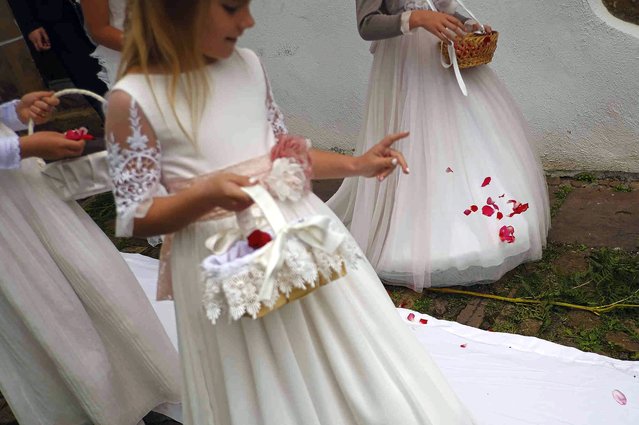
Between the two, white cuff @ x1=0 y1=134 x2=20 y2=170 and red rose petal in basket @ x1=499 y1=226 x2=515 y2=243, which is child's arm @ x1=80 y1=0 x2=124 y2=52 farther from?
red rose petal in basket @ x1=499 y1=226 x2=515 y2=243

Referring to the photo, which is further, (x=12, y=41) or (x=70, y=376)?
(x=12, y=41)

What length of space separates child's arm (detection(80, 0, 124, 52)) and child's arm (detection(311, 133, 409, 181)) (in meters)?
1.50

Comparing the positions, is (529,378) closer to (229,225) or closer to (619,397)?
(619,397)

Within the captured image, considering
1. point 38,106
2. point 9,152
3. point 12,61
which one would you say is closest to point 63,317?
point 9,152

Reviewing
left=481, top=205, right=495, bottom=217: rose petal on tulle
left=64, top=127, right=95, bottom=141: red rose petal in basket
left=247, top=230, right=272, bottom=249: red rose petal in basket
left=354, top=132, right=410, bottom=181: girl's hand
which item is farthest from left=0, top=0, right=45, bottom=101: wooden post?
left=247, top=230, right=272, bottom=249: red rose petal in basket

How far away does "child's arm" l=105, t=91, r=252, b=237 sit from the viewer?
1473mm

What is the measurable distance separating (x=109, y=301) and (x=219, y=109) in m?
A: 1.06

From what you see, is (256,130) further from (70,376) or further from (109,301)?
(70,376)

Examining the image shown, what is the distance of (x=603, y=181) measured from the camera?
4.12 metres

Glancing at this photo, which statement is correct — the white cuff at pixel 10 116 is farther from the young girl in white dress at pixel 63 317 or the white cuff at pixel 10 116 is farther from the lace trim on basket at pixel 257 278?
the lace trim on basket at pixel 257 278

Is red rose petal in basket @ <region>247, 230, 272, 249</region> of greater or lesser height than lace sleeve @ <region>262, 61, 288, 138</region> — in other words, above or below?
below

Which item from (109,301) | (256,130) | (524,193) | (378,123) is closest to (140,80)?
(256,130)

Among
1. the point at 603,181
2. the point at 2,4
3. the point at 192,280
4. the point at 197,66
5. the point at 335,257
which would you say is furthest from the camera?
the point at 2,4

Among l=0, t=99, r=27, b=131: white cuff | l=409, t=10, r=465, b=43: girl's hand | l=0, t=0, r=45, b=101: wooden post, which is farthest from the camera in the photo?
l=0, t=0, r=45, b=101: wooden post
